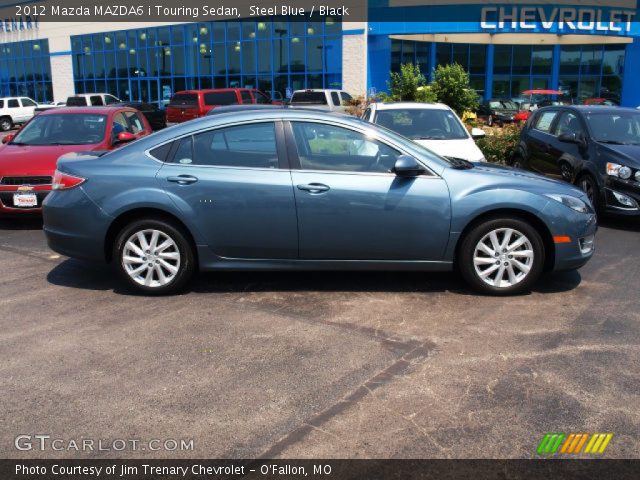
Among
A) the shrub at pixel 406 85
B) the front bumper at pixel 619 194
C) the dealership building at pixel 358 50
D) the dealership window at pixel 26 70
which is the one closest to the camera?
the front bumper at pixel 619 194

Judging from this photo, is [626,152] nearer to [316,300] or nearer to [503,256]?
[503,256]

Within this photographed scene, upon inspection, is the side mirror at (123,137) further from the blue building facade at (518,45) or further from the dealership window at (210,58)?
the dealership window at (210,58)

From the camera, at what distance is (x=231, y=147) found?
527 cm

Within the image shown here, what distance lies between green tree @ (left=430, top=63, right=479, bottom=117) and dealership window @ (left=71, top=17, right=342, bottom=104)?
15024mm

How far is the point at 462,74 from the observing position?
609 inches

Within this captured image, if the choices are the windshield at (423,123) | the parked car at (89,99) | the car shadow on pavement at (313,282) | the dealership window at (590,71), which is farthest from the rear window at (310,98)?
the car shadow on pavement at (313,282)

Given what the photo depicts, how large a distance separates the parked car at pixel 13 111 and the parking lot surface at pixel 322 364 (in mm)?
28849

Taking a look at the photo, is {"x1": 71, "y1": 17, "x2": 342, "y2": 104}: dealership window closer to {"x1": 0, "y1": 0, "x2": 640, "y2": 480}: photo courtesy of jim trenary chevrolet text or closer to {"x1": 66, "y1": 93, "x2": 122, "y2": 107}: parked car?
{"x1": 66, "y1": 93, "x2": 122, "y2": 107}: parked car

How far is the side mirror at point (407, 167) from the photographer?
5000 millimetres

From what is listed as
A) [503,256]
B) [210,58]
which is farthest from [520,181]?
[210,58]

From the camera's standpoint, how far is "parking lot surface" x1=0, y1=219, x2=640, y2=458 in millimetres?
3189

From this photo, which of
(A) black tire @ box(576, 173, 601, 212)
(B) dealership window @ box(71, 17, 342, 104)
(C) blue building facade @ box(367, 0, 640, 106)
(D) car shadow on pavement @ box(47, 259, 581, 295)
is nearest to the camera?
(D) car shadow on pavement @ box(47, 259, 581, 295)

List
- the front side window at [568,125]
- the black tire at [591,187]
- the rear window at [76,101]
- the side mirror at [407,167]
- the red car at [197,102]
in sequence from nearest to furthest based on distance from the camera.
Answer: the side mirror at [407,167] → the black tire at [591,187] → the front side window at [568,125] → the red car at [197,102] → the rear window at [76,101]

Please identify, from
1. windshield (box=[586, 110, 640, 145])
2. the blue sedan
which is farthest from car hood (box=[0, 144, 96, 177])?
windshield (box=[586, 110, 640, 145])
